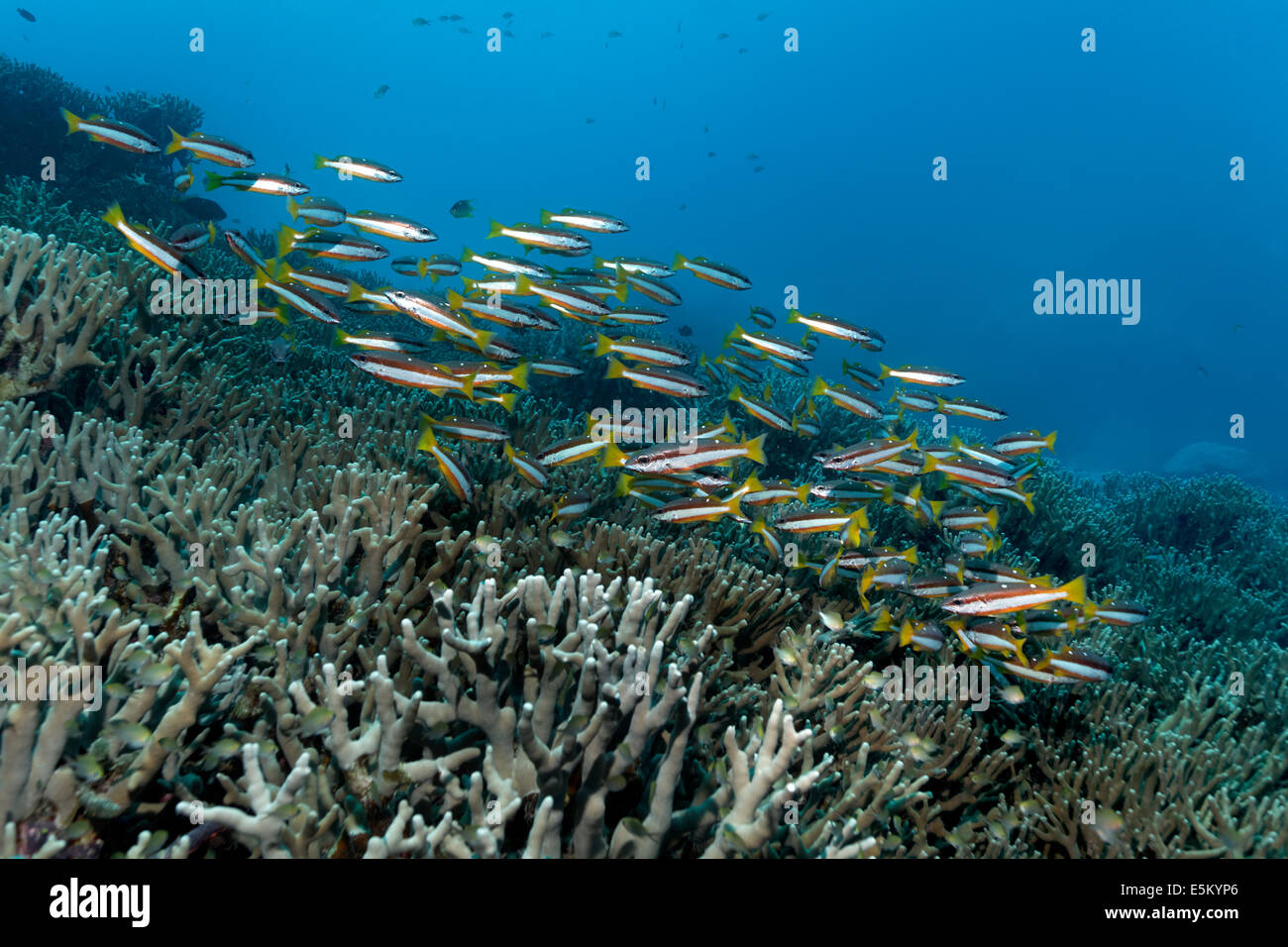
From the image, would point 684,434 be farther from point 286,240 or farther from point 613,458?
point 286,240

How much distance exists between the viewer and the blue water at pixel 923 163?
230ft

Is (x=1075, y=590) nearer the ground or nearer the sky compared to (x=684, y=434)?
nearer the ground

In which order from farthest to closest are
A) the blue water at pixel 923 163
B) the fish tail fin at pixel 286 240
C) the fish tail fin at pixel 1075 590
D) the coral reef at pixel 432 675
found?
the blue water at pixel 923 163
the fish tail fin at pixel 286 240
the fish tail fin at pixel 1075 590
the coral reef at pixel 432 675

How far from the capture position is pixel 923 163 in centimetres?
10125

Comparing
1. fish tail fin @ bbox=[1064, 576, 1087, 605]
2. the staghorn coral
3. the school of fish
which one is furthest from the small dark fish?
fish tail fin @ bbox=[1064, 576, 1087, 605]

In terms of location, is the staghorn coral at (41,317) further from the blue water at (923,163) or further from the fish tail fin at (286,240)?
the blue water at (923,163)

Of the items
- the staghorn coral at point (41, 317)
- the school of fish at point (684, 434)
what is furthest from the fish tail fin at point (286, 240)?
the staghorn coral at point (41, 317)

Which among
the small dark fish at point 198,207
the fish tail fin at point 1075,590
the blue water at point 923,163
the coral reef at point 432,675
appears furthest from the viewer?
the blue water at point 923,163

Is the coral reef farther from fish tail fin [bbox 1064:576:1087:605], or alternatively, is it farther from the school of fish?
fish tail fin [bbox 1064:576:1087:605]

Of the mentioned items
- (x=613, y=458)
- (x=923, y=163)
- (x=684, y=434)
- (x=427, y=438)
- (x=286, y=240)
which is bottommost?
(x=613, y=458)

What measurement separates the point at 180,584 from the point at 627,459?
262 centimetres

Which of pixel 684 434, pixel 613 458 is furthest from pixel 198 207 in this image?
pixel 613 458

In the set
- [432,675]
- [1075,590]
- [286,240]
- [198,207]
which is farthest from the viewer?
[198,207]
